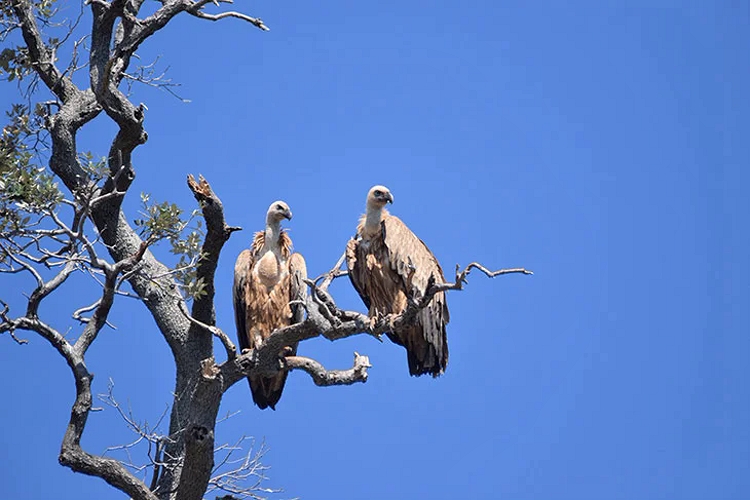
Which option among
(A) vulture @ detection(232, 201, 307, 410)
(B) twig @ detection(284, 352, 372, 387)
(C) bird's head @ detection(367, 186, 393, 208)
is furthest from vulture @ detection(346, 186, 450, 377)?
(B) twig @ detection(284, 352, 372, 387)

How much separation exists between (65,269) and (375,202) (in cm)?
272

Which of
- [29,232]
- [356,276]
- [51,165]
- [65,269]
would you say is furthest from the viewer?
[356,276]

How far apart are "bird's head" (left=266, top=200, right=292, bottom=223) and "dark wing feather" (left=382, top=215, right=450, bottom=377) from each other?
0.85 meters

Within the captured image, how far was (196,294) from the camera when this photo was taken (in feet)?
26.3

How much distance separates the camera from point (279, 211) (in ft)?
31.9

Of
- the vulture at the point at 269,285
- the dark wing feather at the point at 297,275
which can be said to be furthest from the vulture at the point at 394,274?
the vulture at the point at 269,285

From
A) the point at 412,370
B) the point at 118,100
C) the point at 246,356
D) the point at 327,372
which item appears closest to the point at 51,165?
the point at 118,100

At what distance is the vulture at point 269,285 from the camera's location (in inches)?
384

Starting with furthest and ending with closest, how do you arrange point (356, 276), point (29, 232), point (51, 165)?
point (356, 276)
point (51, 165)
point (29, 232)

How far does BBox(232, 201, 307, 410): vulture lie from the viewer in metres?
9.76

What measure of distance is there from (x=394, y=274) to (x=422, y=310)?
38 centimetres

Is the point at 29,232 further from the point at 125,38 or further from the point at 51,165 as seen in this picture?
the point at 125,38

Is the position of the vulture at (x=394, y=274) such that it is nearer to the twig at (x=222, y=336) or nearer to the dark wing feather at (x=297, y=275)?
the dark wing feather at (x=297, y=275)

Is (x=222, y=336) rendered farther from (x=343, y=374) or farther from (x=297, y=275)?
(x=297, y=275)
